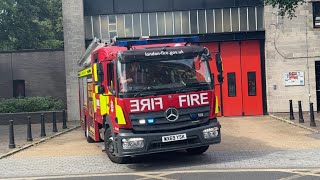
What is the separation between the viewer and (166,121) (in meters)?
9.03

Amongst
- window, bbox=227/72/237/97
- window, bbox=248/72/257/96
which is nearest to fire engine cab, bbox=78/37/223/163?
window, bbox=227/72/237/97

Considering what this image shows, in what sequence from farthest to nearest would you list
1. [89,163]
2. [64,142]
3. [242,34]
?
[242,34]
[64,142]
[89,163]

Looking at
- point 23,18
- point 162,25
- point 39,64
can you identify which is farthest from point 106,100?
point 23,18

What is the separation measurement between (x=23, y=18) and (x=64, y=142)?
74.7ft

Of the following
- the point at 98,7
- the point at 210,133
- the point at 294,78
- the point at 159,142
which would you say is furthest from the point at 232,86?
the point at 159,142

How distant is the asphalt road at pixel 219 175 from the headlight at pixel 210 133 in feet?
2.54

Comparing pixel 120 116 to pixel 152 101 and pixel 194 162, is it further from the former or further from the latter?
pixel 194 162

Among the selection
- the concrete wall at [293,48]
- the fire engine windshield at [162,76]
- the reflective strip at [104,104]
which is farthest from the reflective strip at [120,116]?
the concrete wall at [293,48]

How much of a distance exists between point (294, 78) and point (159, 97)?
1429cm

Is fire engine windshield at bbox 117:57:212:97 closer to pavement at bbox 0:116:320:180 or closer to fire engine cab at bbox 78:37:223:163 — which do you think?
fire engine cab at bbox 78:37:223:163

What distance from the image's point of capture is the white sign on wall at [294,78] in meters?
21.6

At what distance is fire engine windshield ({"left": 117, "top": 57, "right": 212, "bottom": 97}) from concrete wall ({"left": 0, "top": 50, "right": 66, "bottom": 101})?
668 inches

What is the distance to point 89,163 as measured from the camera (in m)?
10.4

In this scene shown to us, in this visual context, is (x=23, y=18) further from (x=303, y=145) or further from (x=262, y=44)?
(x=303, y=145)
